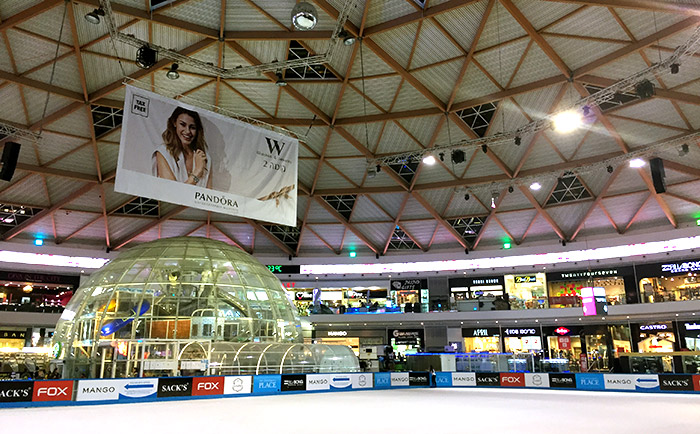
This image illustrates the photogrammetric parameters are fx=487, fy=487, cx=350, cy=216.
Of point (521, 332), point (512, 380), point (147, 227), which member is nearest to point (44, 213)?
point (147, 227)

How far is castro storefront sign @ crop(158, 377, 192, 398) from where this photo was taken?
647 inches

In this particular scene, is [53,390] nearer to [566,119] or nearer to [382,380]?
[382,380]

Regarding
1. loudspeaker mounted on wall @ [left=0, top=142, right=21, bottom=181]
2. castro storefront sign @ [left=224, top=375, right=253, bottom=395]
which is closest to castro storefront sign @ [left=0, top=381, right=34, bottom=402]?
castro storefront sign @ [left=224, top=375, right=253, bottom=395]

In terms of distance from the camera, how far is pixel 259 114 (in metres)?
29.0

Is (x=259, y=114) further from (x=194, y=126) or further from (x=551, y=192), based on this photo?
(x=551, y=192)

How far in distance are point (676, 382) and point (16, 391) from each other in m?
23.1

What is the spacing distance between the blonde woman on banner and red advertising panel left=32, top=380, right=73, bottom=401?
6897 mm

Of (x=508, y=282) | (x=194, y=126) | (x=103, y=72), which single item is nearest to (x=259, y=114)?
(x=103, y=72)

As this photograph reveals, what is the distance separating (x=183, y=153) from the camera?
653 inches

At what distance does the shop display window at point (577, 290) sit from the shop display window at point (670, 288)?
5.11ft

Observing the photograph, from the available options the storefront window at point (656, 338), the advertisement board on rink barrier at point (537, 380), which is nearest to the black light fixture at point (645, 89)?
the advertisement board on rink barrier at point (537, 380)

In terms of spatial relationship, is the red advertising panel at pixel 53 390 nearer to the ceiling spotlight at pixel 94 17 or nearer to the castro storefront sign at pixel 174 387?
the castro storefront sign at pixel 174 387

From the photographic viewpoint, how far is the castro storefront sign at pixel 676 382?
62.4 feet

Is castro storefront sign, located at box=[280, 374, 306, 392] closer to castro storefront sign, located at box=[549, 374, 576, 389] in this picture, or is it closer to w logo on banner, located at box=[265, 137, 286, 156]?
w logo on banner, located at box=[265, 137, 286, 156]
